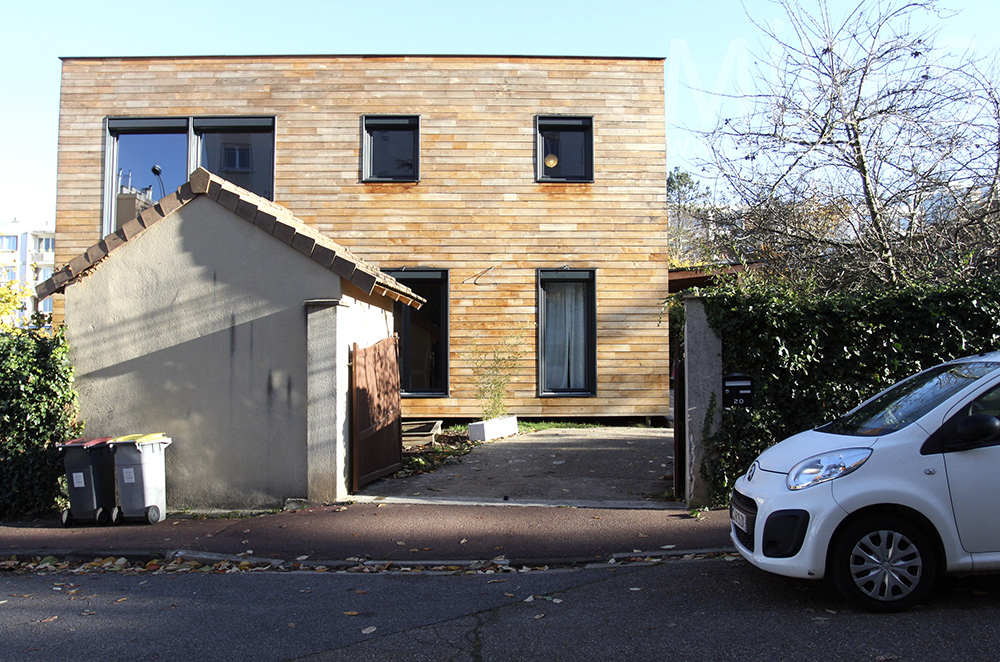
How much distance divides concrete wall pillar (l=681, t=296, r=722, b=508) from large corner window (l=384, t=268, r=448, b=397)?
722 centimetres

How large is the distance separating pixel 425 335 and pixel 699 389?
768 cm

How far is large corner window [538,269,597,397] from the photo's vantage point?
14633mm

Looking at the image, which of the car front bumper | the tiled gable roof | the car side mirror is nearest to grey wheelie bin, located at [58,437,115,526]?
the tiled gable roof

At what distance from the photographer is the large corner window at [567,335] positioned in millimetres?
14633

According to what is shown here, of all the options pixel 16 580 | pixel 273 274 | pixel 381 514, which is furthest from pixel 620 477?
pixel 16 580

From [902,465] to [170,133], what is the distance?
14545 mm

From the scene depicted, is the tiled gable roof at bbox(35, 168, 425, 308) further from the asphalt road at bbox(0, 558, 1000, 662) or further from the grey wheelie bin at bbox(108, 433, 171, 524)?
the asphalt road at bbox(0, 558, 1000, 662)

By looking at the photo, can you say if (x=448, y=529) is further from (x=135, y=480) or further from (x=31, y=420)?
(x=31, y=420)

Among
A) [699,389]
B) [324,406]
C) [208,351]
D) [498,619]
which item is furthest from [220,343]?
[699,389]

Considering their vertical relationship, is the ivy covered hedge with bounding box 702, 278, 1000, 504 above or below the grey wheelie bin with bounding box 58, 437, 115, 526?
above

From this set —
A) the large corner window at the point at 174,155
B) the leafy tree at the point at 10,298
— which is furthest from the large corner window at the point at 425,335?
the leafy tree at the point at 10,298

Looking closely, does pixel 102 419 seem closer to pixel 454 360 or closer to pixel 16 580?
pixel 16 580

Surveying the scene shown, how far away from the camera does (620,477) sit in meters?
9.90

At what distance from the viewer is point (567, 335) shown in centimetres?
1470
